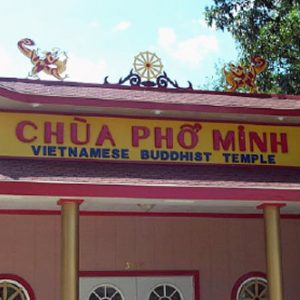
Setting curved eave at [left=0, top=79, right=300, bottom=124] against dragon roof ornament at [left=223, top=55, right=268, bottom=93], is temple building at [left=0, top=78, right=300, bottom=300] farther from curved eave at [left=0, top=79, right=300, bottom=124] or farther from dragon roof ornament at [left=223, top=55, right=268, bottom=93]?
dragon roof ornament at [left=223, top=55, right=268, bottom=93]

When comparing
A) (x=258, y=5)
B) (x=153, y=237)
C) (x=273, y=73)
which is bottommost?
(x=153, y=237)

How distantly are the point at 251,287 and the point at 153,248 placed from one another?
1759mm

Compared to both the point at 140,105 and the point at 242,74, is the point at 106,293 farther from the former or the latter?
the point at 242,74

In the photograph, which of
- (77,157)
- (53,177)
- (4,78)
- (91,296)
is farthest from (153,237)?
(4,78)

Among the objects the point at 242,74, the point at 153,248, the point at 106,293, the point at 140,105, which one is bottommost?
the point at 106,293

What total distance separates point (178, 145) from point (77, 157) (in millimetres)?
1589

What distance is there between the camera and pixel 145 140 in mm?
9625

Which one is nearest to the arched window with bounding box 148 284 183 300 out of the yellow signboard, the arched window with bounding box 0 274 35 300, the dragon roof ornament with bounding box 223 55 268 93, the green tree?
the arched window with bounding box 0 274 35 300

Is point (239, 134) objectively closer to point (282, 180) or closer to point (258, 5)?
point (282, 180)

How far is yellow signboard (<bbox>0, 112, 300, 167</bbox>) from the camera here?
9.16m

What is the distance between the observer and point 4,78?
1107 centimetres

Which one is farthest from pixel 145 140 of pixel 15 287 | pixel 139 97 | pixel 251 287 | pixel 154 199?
pixel 251 287

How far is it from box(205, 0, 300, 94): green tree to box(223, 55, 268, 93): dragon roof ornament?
8496 millimetres

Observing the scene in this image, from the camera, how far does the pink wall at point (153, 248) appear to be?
9.62m
